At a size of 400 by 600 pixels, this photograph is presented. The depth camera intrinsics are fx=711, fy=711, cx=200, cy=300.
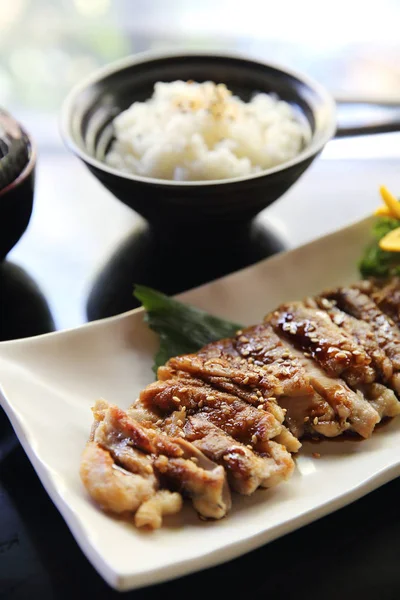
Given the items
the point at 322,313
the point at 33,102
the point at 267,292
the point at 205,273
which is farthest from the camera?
the point at 33,102

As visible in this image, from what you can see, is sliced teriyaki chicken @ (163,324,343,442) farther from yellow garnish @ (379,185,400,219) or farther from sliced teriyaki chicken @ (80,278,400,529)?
yellow garnish @ (379,185,400,219)

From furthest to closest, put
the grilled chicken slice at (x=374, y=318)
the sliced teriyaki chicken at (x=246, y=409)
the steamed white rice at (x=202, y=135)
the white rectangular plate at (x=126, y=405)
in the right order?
1. the steamed white rice at (x=202, y=135)
2. the grilled chicken slice at (x=374, y=318)
3. the sliced teriyaki chicken at (x=246, y=409)
4. the white rectangular plate at (x=126, y=405)

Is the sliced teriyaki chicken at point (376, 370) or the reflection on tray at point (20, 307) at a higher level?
the sliced teriyaki chicken at point (376, 370)

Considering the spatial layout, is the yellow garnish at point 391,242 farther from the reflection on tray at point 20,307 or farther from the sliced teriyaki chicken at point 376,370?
the reflection on tray at point 20,307

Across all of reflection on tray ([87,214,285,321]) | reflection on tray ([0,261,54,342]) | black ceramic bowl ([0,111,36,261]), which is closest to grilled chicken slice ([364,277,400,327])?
reflection on tray ([87,214,285,321])

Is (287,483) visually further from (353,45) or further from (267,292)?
(353,45)

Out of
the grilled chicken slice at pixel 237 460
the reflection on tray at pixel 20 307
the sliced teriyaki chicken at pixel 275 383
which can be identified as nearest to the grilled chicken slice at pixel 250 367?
the sliced teriyaki chicken at pixel 275 383

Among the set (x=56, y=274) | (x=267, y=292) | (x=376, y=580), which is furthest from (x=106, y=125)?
(x=376, y=580)

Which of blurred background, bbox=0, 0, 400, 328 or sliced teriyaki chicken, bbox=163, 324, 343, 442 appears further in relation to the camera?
blurred background, bbox=0, 0, 400, 328
